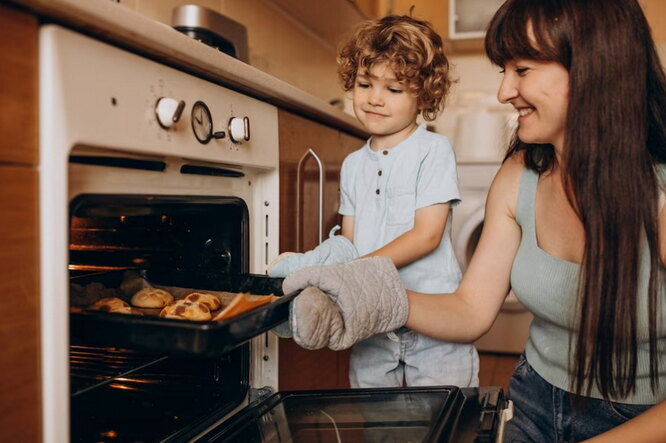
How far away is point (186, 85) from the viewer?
0.89m

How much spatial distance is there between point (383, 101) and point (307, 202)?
11.1 inches

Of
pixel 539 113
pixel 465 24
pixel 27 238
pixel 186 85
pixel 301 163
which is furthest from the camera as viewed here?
pixel 465 24

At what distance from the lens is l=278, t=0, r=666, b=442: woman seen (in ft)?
3.01

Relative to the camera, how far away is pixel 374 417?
2.96 feet

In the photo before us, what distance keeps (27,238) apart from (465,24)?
298 centimetres

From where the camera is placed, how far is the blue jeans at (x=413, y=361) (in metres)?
1.35

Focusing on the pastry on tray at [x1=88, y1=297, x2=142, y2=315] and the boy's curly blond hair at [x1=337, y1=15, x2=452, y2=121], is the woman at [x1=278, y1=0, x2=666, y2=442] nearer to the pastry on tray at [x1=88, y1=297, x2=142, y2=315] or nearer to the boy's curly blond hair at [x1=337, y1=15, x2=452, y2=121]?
the pastry on tray at [x1=88, y1=297, x2=142, y2=315]

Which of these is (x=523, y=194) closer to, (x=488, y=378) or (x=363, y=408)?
(x=363, y=408)

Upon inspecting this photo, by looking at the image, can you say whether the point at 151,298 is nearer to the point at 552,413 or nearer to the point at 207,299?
the point at 207,299

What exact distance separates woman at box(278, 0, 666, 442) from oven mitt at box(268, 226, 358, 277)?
138mm

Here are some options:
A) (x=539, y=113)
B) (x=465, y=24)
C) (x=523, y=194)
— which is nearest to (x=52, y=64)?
(x=539, y=113)

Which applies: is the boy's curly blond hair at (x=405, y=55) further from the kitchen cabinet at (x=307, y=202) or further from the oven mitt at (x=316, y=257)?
the oven mitt at (x=316, y=257)

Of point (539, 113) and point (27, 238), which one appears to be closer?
point (27, 238)

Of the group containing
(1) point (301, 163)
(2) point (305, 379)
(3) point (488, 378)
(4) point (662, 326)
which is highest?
(1) point (301, 163)
